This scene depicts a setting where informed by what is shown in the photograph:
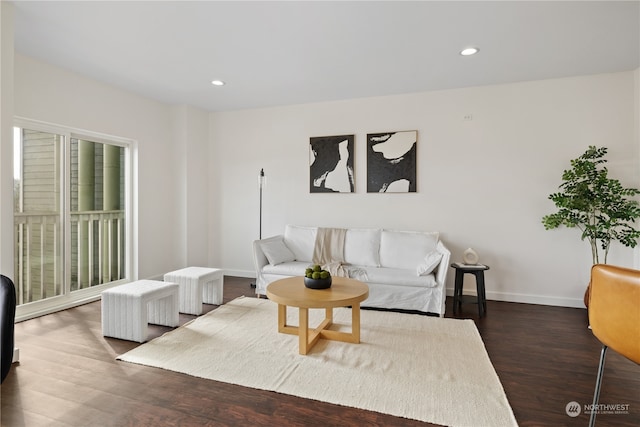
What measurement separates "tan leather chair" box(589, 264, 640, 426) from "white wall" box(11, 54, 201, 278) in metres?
4.81

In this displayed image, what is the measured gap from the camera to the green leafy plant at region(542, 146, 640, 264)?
3.32m

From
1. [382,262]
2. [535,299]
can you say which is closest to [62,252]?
[382,262]

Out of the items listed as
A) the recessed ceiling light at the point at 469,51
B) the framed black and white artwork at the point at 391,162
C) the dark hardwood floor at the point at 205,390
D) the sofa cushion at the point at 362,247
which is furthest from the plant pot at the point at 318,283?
the recessed ceiling light at the point at 469,51

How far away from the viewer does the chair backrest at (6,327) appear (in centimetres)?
114

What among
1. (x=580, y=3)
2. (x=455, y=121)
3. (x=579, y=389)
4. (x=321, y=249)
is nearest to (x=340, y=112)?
(x=455, y=121)

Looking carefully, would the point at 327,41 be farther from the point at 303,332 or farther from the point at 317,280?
the point at 303,332

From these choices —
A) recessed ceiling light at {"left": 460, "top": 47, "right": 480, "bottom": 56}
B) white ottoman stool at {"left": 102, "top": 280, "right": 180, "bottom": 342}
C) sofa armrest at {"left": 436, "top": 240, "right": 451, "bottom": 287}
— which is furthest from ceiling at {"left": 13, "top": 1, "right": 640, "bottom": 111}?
white ottoman stool at {"left": 102, "top": 280, "right": 180, "bottom": 342}

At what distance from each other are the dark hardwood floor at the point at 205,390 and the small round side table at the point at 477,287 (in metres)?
0.57

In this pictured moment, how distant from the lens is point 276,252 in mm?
4254

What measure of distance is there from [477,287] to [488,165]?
1.55 m

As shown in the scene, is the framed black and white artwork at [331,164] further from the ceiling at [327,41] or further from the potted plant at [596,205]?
the potted plant at [596,205]

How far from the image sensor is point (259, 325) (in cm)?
317

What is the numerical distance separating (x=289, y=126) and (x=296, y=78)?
1.16 metres

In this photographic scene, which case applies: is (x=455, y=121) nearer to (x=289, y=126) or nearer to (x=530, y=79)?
(x=530, y=79)
